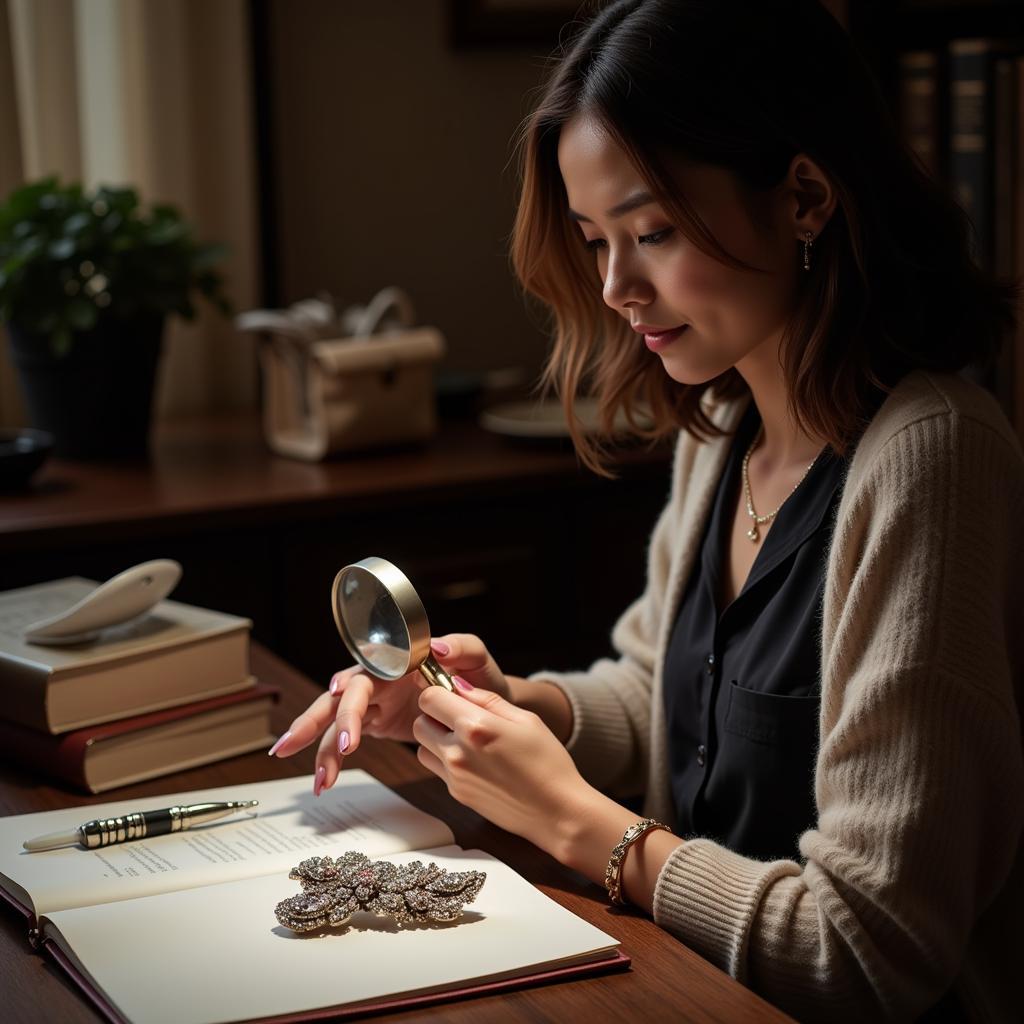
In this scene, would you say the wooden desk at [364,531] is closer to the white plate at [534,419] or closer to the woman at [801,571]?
the white plate at [534,419]

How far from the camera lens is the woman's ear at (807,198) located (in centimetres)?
117

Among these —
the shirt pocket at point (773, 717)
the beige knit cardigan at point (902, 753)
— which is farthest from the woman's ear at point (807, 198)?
the shirt pocket at point (773, 717)

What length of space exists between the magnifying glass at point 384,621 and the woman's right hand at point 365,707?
24 mm

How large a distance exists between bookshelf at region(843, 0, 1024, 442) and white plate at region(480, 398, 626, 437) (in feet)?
1.90

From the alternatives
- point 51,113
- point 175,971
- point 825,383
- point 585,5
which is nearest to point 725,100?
point 825,383

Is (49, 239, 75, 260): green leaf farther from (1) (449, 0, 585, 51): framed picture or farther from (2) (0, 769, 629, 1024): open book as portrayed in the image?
(2) (0, 769, 629, 1024): open book

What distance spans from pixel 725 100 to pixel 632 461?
3.71 ft

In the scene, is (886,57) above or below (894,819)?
above

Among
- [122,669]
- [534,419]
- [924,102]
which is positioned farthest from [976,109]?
[122,669]

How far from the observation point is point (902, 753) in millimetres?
1040

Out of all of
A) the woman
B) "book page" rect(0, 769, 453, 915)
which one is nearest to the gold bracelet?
the woman

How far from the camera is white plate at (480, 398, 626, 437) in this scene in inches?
89.4

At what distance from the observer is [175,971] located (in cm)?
92

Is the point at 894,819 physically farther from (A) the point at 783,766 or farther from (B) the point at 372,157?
(B) the point at 372,157
